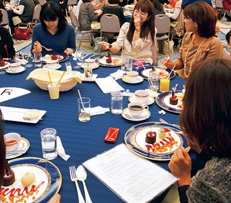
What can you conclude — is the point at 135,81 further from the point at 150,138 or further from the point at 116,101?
the point at 150,138

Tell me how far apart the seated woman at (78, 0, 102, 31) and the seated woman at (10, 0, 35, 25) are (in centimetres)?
160

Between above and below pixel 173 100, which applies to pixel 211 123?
above

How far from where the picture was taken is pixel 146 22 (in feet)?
10.6

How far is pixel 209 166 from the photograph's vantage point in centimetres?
112

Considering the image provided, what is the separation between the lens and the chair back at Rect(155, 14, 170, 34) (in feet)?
16.9

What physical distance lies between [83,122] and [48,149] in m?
0.38

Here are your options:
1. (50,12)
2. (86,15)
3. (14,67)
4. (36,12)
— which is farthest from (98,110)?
(36,12)

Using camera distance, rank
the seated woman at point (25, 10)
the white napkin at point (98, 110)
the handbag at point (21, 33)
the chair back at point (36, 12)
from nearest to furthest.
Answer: the white napkin at point (98, 110)
the chair back at point (36, 12)
the handbag at point (21, 33)
the seated woman at point (25, 10)

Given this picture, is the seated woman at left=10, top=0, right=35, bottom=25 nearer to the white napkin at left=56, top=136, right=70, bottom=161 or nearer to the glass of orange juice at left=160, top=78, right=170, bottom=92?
the glass of orange juice at left=160, top=78, right=170, bottom=92

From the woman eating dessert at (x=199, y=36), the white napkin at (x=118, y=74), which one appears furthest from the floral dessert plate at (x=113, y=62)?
the woman eating dessert at (x=199, y=36)

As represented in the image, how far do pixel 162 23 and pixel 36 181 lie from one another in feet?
14.4

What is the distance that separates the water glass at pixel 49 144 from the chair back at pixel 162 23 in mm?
4046

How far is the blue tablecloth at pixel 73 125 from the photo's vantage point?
4.34ft

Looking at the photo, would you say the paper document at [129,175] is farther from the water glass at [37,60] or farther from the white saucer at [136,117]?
the water glass at [37,60]
